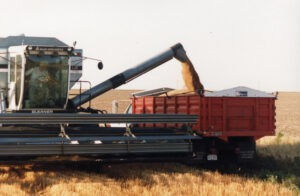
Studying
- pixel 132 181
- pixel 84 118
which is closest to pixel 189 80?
pixel 84 118

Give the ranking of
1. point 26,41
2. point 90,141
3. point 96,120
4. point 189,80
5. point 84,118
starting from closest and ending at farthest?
point 84,118
point 96,120
point 90,141
point 189,80
point 26,41

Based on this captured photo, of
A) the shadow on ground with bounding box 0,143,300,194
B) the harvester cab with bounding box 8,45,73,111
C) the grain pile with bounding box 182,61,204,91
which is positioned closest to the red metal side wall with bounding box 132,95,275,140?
the shadow on ground with bounding box 0,143,300,194

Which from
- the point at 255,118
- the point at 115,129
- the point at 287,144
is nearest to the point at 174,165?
the point at 115,129

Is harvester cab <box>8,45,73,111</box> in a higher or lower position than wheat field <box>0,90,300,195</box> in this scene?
higher

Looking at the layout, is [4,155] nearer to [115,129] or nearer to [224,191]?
[115,129]

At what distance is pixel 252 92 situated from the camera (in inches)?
631

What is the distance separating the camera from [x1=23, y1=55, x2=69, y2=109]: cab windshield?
39.4 ft

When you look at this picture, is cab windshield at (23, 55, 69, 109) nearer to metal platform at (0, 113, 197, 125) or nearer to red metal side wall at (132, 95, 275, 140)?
metal platform at (0, 113, 197, 125)

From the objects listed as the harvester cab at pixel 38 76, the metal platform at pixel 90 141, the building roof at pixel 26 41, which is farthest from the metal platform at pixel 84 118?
the building roof at pixel 26 41

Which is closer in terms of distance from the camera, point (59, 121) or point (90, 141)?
point (59, 121)

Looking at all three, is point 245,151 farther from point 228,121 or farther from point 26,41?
point 26,41

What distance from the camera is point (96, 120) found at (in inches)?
411

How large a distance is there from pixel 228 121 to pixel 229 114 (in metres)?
0.17

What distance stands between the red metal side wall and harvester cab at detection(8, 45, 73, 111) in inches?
121
